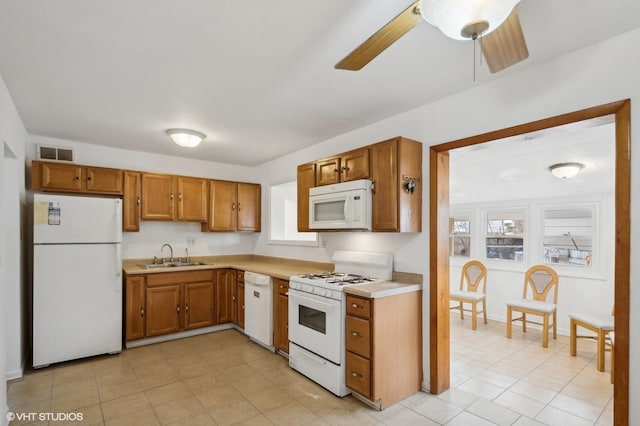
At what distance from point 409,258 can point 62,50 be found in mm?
2928

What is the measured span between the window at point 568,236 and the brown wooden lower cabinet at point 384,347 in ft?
10.2

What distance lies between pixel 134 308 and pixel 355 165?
3029mm

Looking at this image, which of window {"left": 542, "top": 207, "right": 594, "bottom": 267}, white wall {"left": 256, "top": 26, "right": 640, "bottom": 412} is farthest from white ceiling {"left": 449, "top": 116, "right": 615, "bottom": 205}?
window {"left": 542, "top": 207, "right": 594, "bottom": 267}

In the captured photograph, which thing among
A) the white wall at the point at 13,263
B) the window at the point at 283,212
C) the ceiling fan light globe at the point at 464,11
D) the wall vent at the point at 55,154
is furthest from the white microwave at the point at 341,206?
the wall vent at the point at 55,154

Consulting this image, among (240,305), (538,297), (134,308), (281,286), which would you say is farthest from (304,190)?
(538,297)

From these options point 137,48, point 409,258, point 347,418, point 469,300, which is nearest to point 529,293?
point 469,300

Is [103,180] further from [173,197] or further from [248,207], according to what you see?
[248,207]

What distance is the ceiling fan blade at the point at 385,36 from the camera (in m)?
1.24

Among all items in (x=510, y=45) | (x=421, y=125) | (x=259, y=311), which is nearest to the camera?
(x=510, y=45)

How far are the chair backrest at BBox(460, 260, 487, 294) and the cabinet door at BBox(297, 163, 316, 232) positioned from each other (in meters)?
2.98

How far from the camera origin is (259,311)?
3.86 m

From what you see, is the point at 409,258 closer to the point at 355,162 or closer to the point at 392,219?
the point at 392,219

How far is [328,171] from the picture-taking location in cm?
342

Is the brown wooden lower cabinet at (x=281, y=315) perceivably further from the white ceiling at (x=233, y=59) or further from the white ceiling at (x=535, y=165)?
the white ceiling at (x=535, y=165)
